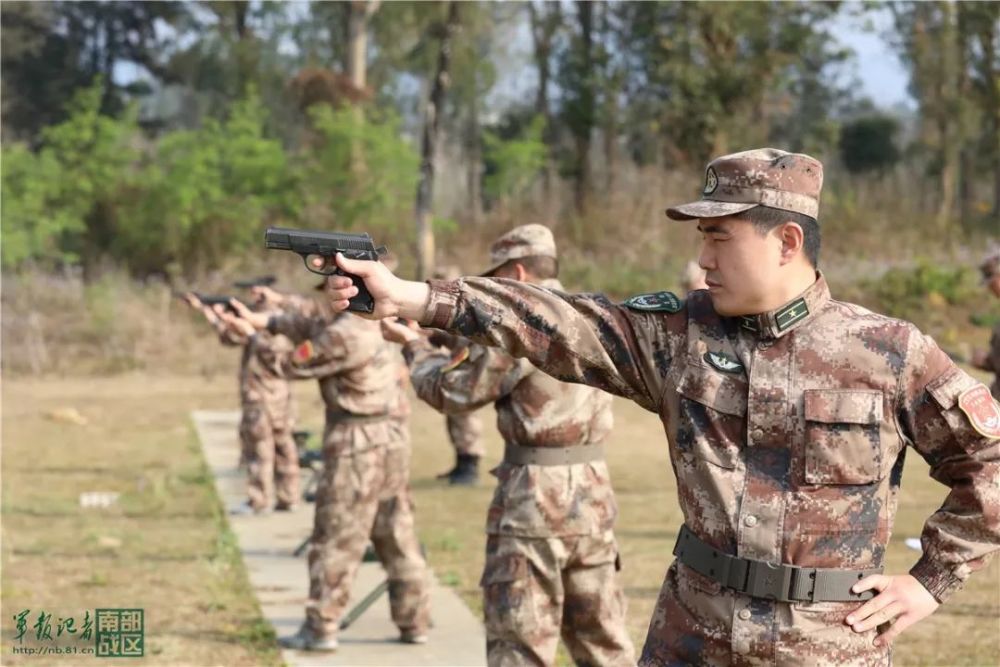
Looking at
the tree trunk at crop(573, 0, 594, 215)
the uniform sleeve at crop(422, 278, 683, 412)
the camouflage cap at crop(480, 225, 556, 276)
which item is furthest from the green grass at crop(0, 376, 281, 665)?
the tree trunk at crop(573, 0, 594, 215)

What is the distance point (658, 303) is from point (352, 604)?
535 cm

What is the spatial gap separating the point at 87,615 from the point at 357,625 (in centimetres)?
159

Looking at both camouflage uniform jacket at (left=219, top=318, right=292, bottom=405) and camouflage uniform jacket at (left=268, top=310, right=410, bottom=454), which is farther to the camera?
camouflage uniform jacket at (left=219, top=318, right=292, bottom=405)

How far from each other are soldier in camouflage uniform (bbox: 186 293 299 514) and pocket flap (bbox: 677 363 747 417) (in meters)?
8.43

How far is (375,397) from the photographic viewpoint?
7941mm

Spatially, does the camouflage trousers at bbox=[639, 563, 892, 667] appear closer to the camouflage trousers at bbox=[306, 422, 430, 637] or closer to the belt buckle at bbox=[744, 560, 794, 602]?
the belt buckle at bbox=[744, 560, 794, 602]

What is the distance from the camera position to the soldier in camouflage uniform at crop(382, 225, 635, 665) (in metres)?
5.71

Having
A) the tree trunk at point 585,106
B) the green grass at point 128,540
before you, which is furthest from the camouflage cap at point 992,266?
the tree trunk at point 585,106

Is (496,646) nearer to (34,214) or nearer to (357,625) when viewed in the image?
(357,625)

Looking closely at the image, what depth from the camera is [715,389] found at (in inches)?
143

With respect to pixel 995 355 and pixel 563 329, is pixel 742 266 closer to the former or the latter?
pixel 563 329

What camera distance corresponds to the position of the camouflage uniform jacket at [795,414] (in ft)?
11.6

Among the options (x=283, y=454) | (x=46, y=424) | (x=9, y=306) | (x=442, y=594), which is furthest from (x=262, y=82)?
(x=442, y=594)

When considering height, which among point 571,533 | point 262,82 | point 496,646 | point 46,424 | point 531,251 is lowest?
point 46,424
